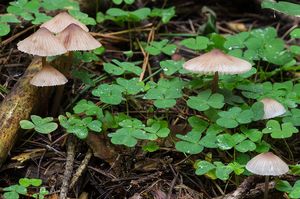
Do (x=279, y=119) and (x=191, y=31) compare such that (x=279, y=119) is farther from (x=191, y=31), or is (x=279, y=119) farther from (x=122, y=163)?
(x=191, y=31)

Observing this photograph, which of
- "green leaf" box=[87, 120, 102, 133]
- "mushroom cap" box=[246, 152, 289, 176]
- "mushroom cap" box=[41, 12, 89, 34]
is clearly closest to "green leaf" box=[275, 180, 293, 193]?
"mushroom cap" box=[246, 152, 289, 176]

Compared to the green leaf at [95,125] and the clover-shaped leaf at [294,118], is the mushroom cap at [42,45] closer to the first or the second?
the green leaf at [95,125]

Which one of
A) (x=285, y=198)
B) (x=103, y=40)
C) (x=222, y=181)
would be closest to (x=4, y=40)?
(x=103, y=40)

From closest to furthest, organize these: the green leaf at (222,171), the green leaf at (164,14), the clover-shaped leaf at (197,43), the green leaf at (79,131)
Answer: the green leaf at (222,171) < the green leaf at (79,131) < the clover-shaped leaf at (197,43) < the green leaf at (164,14)

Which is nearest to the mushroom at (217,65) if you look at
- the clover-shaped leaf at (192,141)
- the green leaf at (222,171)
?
the clover-shaped leaf at (192,141)

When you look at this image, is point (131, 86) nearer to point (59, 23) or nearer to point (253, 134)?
point (59, 23)
